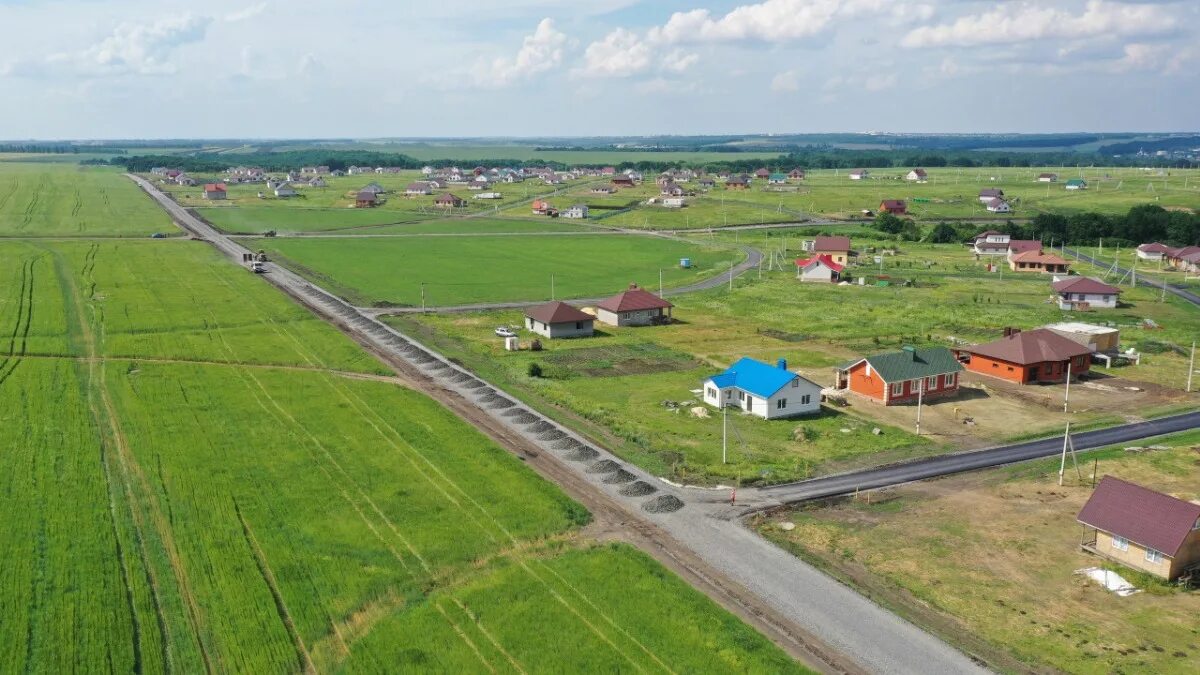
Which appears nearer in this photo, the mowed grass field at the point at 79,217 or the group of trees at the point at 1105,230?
the group of trees at the point at 1105,230

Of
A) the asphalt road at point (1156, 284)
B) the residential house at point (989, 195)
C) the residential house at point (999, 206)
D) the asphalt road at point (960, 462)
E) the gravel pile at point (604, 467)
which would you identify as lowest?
the asphalt road at point (1156, 284)

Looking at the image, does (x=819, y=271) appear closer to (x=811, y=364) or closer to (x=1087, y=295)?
(x=1087, y=295)

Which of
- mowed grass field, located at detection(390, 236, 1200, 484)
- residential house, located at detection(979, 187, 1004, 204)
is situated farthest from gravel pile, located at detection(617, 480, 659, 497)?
residential house, located at detection(979, 187, 1004, 204)

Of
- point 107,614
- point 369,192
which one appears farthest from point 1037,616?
point 369,192

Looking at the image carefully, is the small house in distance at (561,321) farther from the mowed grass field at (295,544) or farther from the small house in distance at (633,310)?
the mowed grass field at (295,544)

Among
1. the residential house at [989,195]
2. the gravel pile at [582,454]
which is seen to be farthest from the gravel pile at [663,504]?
the residential house at [989,195]

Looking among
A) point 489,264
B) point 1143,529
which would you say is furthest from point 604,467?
point 489,264
